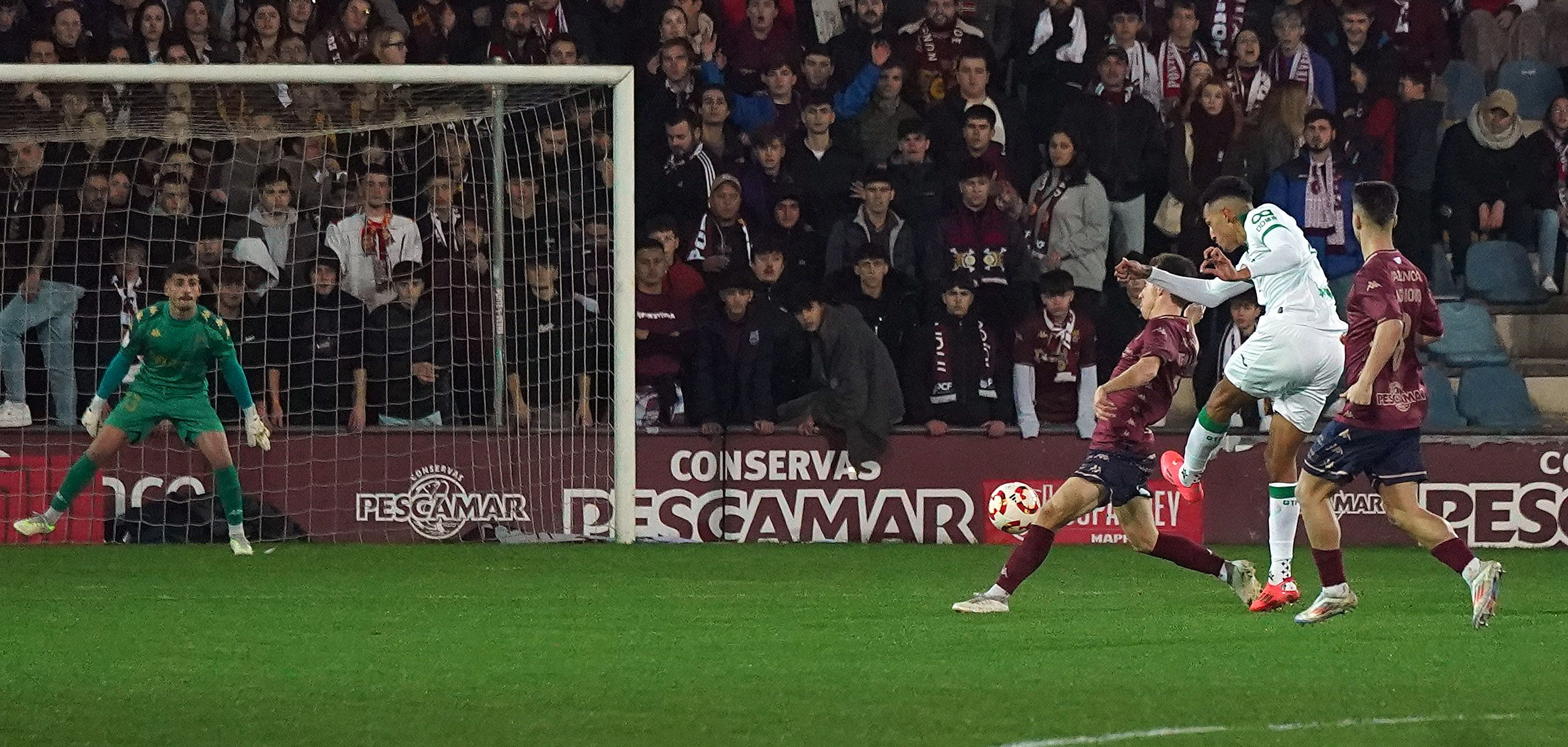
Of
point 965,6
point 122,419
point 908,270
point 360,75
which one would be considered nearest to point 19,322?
point 122,419

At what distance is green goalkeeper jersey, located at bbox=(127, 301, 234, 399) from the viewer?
12.9 meters

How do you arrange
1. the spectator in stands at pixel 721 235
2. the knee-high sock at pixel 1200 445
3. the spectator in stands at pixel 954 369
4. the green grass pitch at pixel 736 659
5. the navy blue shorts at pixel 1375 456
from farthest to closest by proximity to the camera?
1. the spectator in stands at pixel 721 235
2. the spectator in stands at pixel 954 369
3. the knee-high sock at pixel 1200 445
4. the navy blue shorts at pixel 1375 456
5. the green grass pitch at pixel 736 659

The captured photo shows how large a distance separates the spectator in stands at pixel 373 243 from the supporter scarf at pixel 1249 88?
20.1 feet

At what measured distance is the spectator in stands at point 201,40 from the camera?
1550 centimetres

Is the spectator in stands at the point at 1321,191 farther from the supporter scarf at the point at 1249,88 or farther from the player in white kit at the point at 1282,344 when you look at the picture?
the player in white kit at the point at 1282,344

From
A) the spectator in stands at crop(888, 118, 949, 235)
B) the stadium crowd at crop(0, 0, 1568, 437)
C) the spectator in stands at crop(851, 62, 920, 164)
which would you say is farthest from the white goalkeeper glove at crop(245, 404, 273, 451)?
the spectator in stands at crop(851, 62, 920, 164)

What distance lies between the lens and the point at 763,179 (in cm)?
1521

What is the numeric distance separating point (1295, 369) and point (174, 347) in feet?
22.6

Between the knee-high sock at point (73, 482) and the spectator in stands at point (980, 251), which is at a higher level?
the spectator in stands at point (980, 251)

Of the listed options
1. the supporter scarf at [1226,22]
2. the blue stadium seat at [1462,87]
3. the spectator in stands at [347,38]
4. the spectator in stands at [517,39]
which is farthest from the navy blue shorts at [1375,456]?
the spectator in stands at [347,38]

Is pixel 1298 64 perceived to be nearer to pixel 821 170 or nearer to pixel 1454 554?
pixel 821 170

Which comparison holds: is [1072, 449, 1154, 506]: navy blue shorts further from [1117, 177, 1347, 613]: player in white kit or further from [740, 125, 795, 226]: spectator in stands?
[740, 125, 795, 226]: spectator in stands

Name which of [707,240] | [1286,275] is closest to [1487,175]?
[707,240]

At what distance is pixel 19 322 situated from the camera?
1433cm
